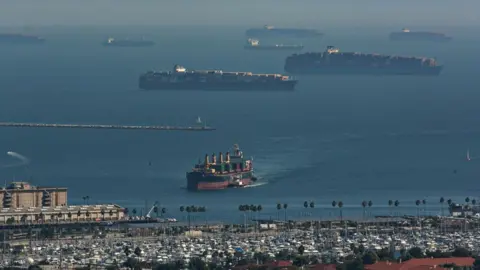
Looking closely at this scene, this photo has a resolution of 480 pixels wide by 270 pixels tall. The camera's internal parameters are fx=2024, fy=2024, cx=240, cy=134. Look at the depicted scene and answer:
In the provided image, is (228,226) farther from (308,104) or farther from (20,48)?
(20,48)

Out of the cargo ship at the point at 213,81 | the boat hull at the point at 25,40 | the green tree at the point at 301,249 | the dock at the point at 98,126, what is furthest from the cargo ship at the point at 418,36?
the green tree at the point at 301,249

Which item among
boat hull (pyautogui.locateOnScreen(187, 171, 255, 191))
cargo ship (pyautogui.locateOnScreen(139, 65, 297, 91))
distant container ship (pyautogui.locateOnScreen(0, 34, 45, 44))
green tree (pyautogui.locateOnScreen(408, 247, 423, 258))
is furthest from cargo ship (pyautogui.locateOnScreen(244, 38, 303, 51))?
green tree (pyautogui.locateOnScreen(408, 247, 423, 258))

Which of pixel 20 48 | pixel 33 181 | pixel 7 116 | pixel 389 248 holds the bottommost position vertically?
pixel 389 248

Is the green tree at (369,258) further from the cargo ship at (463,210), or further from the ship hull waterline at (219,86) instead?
the ship hull waterline at (219,86)

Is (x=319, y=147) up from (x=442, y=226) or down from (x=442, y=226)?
up

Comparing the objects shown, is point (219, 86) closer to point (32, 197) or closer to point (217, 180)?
point (217, 180)

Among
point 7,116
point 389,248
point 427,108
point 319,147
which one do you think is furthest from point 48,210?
point 427,108

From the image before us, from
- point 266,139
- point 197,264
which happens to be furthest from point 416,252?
point 266,139
